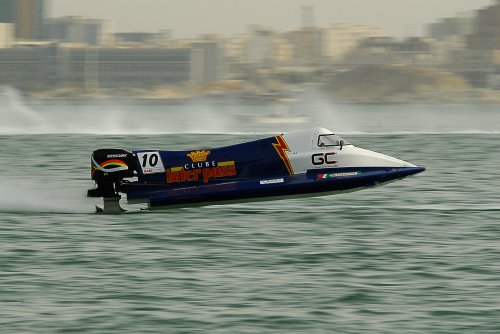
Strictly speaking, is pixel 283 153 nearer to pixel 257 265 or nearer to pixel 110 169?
pixel 110 169

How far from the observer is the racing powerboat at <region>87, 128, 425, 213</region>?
21875 mm

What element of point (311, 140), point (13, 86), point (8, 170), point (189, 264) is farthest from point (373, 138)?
point (13, 86)

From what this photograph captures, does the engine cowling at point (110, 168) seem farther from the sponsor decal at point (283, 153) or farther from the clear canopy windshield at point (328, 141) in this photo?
the clear canopy windshield at point (328, 141)

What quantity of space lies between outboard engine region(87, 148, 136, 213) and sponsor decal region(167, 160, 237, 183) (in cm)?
85

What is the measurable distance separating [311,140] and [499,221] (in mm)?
4144

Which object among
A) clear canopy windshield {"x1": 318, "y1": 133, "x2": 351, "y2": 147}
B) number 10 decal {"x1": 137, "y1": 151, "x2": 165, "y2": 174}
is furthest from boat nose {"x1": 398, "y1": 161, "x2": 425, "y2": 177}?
number 10 decal {"x1": 137, "y1": 151, "x2": 165, "y2": 174}

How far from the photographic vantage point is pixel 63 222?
21547mm

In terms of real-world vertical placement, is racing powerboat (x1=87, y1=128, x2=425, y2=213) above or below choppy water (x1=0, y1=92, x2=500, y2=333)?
above

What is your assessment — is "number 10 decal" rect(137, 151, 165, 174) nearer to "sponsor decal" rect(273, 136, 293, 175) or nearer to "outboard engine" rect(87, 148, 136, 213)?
"outboard engine" rect(87, 148, 136, 213)

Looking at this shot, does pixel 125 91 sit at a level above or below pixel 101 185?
below

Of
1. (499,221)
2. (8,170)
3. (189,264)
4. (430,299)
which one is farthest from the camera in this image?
(8,170)

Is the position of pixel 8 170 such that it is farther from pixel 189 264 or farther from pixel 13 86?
pixel 13 86

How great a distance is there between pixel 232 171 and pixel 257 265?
207 inches

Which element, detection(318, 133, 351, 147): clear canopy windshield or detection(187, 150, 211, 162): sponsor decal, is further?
detection(318, 133, 351, 147): clear canopy windshield
